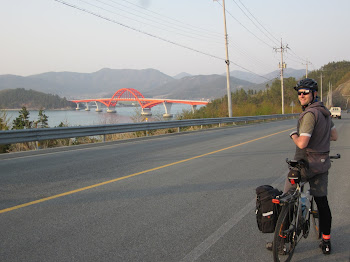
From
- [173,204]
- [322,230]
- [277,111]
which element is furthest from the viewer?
[277,111]

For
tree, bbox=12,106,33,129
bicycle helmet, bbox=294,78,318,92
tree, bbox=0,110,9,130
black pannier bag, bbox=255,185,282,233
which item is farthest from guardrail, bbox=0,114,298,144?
bicycle helmet, bbox=294,78,318,92

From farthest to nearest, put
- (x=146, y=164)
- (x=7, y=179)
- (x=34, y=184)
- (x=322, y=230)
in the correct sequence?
(x=146, y=164) → (x=7, y=179) → (x=34, y=184) → (x=322, y=230)

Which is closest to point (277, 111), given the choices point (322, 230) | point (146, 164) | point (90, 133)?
point (90, 133)

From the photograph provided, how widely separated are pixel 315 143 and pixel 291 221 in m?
0.86

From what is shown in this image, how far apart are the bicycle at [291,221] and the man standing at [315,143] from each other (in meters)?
0.12

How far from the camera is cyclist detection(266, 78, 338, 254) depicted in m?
3.20

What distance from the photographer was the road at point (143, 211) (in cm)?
336

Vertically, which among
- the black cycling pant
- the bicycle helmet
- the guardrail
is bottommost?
the black cycling pant

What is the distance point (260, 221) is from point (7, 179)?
18.3 ft

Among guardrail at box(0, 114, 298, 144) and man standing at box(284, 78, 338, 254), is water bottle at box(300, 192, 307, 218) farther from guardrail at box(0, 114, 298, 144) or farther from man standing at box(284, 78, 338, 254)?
guardrail at box(0, 114, 298, 144)

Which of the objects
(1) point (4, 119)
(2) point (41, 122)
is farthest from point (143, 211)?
(2) point (41, 122)

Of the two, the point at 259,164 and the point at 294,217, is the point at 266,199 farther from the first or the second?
the point at 259,164

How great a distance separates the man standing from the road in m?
0.45

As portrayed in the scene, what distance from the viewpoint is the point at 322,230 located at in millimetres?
3406
